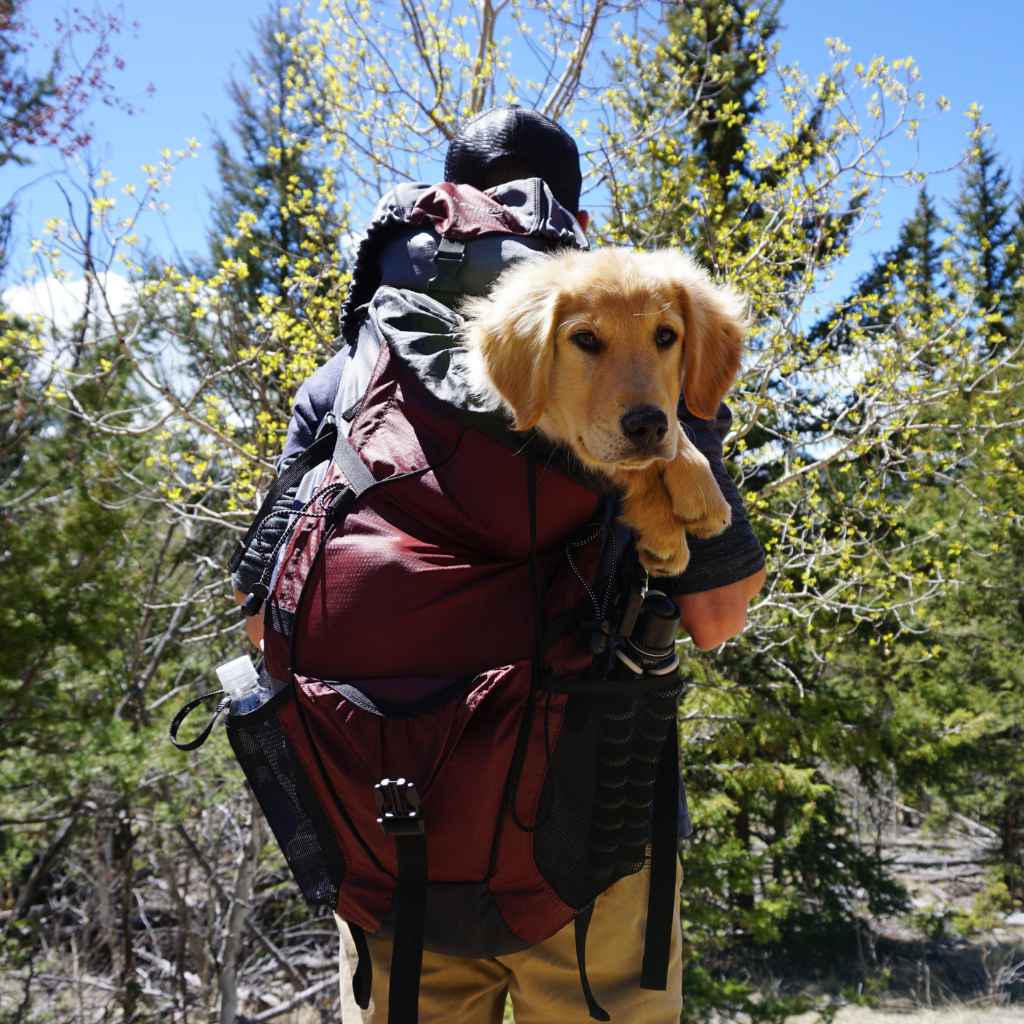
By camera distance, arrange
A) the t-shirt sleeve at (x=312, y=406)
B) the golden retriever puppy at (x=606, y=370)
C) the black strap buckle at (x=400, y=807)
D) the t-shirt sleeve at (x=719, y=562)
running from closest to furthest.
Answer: the black strap buckle at (x=400, y=807)
the golden retriever puppy at (x=606, y=370)
the t-shirt sleeve at (x=719, y=562)
the t-shirt sleeve at (x=312, y=406)

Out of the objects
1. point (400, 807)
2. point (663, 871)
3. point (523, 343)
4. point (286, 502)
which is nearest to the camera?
→ point (400, 807)

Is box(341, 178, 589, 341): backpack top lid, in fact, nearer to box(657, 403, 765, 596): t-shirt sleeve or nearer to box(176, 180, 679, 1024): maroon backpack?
box(176, 180, 679, 1024): maroon backpack

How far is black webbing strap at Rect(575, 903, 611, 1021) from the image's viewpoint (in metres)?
1.39

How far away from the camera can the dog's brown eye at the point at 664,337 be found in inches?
57.0

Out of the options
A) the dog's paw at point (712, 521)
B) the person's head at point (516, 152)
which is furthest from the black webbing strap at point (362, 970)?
the person's head at point (516, 152)

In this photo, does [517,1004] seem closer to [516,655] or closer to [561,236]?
[516,655]

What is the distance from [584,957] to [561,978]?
0.08m

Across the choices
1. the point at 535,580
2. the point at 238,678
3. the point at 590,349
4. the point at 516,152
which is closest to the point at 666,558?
the point at 535,580

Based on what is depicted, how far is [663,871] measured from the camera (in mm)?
1492

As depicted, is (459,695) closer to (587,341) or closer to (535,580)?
(535,580)

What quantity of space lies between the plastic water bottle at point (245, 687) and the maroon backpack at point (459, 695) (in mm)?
28

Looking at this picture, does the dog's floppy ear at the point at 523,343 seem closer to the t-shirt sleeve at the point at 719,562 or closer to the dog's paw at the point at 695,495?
the dog's paw at the point at 695,495

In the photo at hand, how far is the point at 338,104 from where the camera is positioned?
20.1 feet

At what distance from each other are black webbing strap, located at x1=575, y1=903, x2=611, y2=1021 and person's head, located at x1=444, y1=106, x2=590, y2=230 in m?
1.26
